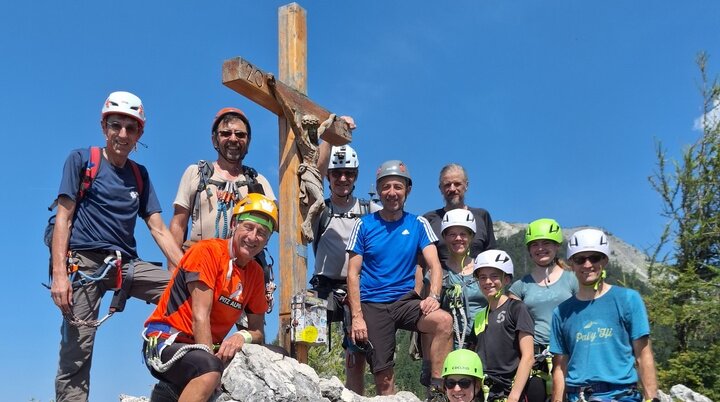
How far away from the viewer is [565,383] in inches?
235

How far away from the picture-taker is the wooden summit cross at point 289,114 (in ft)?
24.0

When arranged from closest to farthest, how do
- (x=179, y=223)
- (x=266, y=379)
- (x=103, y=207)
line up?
(x=266, y=379) < (x=103, y=207) < (x=179, y=223)

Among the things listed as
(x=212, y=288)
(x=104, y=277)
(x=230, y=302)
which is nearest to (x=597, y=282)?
(x=230, y=302)

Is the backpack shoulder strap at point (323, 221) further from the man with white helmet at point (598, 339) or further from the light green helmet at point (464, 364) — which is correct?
the man with white helmet at point (598, 339)

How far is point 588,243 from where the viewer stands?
6.08 meters

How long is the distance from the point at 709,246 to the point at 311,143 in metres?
20.2

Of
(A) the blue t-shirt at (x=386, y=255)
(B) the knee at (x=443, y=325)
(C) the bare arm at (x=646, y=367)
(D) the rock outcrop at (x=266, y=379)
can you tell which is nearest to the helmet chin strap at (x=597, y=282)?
(C) the bare arm at (x=646, y=367)

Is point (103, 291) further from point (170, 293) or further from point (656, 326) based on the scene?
point (656, 326)

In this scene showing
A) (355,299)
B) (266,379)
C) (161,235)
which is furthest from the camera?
(355,299)

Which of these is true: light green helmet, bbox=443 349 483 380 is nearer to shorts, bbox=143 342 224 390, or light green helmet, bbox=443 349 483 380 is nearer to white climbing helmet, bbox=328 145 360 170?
shorts, bbox=143 342 224 390

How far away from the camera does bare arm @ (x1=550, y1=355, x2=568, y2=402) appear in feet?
19.9

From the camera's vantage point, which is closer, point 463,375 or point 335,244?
point 463,375

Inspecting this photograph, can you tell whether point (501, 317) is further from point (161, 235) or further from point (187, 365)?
point (161, 235)

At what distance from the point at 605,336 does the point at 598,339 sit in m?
0.06
